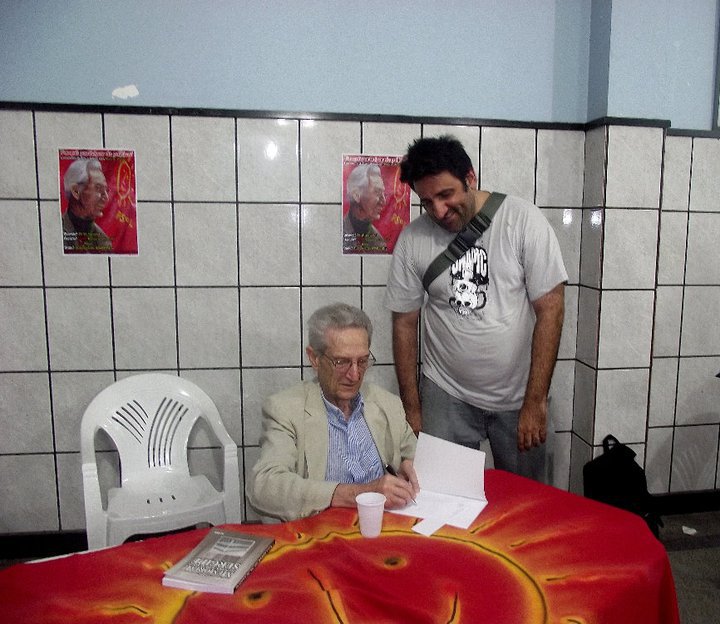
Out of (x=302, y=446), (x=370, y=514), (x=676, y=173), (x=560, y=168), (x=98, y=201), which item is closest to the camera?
(x=370, y=514)

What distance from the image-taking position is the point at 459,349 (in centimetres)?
205

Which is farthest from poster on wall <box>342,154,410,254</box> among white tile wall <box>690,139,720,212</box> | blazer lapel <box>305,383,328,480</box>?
white tile wall <box>690,139,720,212</box>

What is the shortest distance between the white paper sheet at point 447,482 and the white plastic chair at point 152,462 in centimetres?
88

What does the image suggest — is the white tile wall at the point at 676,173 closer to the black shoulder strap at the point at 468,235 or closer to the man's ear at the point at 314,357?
the black shoulder strap at the point at 468,235

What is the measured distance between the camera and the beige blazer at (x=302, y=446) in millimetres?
1382

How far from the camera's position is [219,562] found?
107 centimetres

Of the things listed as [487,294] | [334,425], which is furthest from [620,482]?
[334,425]

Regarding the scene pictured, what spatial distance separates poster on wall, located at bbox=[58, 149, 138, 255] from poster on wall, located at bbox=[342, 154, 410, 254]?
85 centimetres

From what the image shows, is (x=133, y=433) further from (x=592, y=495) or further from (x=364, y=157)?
(x=592, y=495)

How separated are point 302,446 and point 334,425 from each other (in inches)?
4.3

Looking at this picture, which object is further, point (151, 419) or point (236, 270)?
point (236, 270)

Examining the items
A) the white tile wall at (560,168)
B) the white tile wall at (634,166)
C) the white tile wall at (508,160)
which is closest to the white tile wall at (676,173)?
the white tile wall at (634,166)

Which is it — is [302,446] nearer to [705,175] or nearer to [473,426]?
[473,426]

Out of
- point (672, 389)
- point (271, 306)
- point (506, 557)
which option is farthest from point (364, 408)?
point (672, 389)
